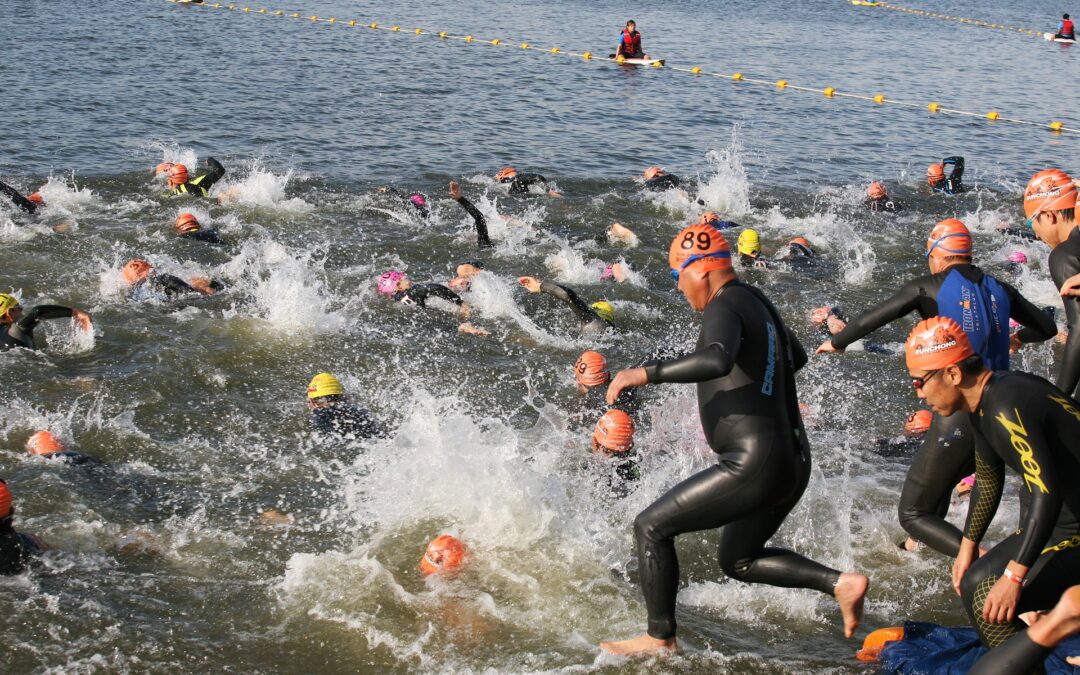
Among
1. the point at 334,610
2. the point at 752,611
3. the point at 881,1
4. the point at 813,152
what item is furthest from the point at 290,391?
the point at 881,1

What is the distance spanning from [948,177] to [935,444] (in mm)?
14491

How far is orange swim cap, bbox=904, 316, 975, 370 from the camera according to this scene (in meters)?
4.40

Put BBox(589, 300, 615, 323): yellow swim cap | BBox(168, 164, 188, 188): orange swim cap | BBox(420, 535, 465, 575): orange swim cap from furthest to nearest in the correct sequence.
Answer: BBox(168, 164, 188, 188): orange swim cap < BBox(589, 300, 615, 323): yellow swim cap < BBox(420, 535, 465, 575): orange swim cap

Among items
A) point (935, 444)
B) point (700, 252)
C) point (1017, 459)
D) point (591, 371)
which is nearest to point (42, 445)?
Answer: point (591, 371)

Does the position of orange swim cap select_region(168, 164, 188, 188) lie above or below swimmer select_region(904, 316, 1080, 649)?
below

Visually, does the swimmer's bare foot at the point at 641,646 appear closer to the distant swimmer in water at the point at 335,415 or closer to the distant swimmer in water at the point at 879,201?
the distant swimmer in water at the point at 335,415

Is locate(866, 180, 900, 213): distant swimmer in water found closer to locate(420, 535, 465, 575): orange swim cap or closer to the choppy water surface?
the choppy water surface

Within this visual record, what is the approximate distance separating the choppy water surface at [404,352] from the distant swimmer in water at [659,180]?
398 millimetres

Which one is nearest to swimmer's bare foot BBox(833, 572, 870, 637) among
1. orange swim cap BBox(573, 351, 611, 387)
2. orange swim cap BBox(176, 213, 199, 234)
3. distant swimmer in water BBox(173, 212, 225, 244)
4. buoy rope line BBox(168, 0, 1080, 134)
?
orange swim cap BBox(573, 351, 611, 387)

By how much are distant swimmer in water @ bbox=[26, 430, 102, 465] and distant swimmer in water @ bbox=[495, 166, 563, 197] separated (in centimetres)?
1013

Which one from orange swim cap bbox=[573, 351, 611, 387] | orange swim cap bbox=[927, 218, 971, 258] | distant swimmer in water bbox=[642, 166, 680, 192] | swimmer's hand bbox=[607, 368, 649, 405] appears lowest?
orange swim cap bbox=[573, 351, 611, 387]

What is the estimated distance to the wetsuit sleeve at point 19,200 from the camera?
14.0 metres

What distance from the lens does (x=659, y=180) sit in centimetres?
1770

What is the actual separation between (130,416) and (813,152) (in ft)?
54.8
